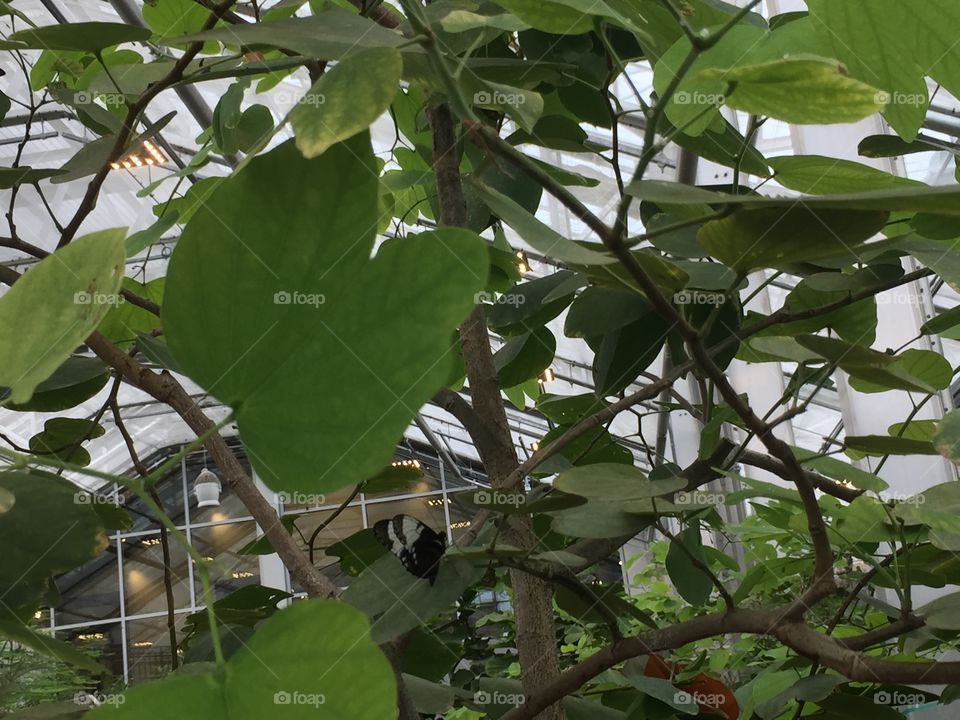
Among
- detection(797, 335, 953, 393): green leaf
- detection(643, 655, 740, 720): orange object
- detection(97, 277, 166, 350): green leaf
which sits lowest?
detection(643, 655, 740, 720): orange object

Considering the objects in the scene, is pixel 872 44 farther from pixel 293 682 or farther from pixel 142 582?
pixel 142 582

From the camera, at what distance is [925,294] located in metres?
2.77

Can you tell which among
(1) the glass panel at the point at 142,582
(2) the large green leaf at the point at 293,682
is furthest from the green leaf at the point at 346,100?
(1) the glass panel at the point at 142,582

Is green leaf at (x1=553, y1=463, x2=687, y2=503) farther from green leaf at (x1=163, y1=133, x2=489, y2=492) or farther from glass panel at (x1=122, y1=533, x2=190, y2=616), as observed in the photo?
glass panel at (x1=122, y1=533, x2=190, y2=616)

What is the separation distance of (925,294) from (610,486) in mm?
2749

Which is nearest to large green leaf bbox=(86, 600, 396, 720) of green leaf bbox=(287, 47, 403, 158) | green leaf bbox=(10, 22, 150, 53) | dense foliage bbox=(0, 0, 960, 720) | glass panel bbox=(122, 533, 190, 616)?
dense foliage bbox=(0, 0, 960, 720)

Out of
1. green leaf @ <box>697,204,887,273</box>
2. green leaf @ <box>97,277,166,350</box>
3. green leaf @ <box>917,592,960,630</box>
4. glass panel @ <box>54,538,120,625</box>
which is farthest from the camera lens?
glass panel @ <box>54,538,120,625</box>

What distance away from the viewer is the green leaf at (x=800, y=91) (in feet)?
0.76

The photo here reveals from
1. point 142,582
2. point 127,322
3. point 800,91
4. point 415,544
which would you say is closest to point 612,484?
point 415,544

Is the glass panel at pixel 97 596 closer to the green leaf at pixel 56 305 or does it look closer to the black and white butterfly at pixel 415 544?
the black and white butterfly at pixel 415 544

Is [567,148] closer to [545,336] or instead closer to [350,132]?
[545,336]

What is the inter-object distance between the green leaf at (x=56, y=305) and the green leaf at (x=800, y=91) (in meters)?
0.16

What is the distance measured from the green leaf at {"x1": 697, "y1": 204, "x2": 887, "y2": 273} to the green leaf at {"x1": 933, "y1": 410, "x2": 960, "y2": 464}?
0.18 m

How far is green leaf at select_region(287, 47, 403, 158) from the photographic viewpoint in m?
0.21
